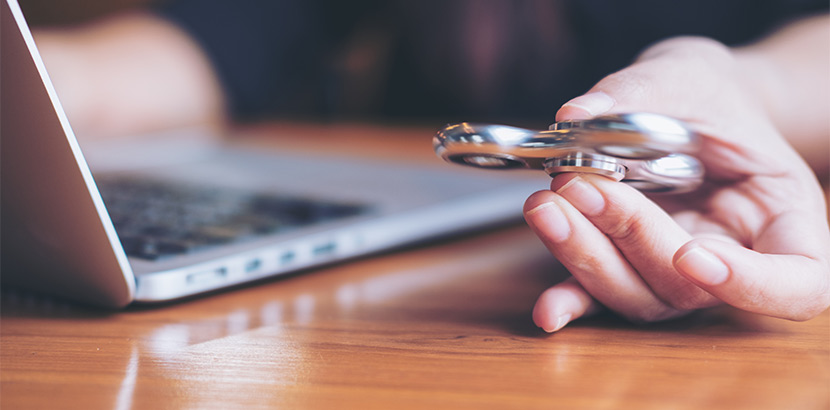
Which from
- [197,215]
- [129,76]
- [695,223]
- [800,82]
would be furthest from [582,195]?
[129,76]

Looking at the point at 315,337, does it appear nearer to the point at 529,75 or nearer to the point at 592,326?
the point at 592,326

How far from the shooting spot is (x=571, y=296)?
0.91 ft

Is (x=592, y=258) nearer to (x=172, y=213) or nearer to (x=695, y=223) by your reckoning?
(x=695, y=223)

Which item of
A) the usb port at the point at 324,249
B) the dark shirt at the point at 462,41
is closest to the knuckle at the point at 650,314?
the usb port at the point at 324,249

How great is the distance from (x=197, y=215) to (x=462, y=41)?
73 cm

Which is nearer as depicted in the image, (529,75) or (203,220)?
(203,220)

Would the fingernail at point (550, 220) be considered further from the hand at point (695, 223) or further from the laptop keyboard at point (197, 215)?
the laptop keyboard at point (197, 215)

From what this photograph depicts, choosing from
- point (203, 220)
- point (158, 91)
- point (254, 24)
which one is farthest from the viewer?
point (254, 24)

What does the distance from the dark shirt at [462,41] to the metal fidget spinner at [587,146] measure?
69 centimetres

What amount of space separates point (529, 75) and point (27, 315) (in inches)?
36.9

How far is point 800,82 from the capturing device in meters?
0.51

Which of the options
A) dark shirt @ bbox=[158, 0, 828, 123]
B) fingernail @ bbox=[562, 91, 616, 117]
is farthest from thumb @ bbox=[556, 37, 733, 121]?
dark shirt @ bbox=[158, 0, 828, 123]

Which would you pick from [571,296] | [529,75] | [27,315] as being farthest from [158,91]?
[571,296]

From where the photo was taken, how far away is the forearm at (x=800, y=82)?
1.53 ft
